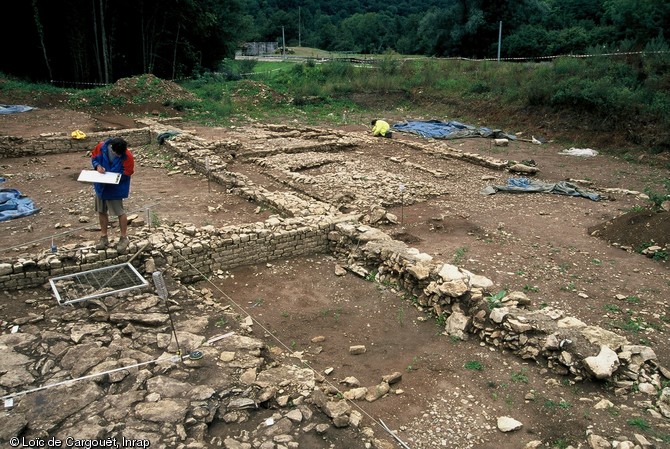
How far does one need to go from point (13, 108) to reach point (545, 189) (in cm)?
1776

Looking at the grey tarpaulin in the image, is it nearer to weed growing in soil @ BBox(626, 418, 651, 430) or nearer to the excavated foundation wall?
the excavated foundation wall

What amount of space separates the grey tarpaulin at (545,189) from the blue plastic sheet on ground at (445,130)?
594 cm

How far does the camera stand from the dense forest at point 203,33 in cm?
2331

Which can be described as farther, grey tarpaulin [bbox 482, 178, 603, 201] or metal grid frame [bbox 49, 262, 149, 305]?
grey tarpaulin [bbox 482, 178, 603, 201]

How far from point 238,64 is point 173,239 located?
3165 cm

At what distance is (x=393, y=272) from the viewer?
722 centimetres

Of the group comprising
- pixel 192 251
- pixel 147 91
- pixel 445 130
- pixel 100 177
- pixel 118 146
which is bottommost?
pixel 192 251

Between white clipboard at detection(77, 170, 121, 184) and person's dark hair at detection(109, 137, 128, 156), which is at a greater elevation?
person's dark hair at detection(109, 137, 128, 156)

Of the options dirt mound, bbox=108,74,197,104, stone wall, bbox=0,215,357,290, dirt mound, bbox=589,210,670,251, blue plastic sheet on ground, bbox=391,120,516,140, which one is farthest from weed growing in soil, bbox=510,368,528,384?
dirt mound, bbox=108,74,197,104

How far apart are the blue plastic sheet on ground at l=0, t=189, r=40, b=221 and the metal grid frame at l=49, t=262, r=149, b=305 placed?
3.13 meters

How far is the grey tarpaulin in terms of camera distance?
11.2m

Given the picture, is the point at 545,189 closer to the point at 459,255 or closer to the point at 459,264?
the point at 459,255

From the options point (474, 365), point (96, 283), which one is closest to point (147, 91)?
point (96, 283)

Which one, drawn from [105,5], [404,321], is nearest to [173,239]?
[404,321]
